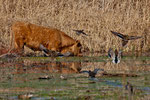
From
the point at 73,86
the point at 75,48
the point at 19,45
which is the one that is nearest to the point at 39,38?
the point at 19,45

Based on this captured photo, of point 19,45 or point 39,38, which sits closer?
point 19,45

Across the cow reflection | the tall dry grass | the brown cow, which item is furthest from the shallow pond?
the tall dry grass

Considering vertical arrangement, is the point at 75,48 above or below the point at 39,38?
below

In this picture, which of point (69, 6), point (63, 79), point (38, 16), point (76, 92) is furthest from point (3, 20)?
point (76, 92)

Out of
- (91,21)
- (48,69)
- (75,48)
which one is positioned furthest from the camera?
(91,21)

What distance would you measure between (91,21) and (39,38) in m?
2.31

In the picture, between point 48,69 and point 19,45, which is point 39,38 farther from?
point 48,69

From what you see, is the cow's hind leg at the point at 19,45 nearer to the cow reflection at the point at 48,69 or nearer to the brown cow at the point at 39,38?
the brown cow at the point at 39,38

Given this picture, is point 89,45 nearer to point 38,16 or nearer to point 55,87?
point 38,16

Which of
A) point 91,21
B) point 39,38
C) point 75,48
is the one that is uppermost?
point 91,21

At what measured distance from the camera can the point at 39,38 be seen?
12.0 meters

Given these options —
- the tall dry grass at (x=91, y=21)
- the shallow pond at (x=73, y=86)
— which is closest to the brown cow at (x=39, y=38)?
the tall dry grass at (x=91, y=21)

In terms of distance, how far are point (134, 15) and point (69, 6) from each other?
7.99 feet

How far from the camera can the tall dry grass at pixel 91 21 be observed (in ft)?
43.0
